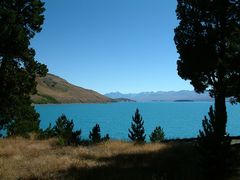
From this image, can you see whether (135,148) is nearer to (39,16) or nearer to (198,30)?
(198,30)

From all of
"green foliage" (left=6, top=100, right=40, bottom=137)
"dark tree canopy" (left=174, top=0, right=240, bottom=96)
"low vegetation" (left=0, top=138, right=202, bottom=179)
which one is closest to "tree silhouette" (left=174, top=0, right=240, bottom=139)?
"dark tree canopy" (left=174, top=0, right=240, bottom=96)

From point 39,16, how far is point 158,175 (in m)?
17.5

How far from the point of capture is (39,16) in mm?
26625

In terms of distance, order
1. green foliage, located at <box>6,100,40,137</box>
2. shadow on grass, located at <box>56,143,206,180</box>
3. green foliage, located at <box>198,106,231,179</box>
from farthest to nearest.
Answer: green foliage, located at <box>6,100,40,137</box> < shadow on grass, located at <box>56,143,206,180</box> < green foliage, located at <box>198,106,231,179</box>

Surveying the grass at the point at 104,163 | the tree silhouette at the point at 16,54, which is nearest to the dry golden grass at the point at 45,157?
the grass at the point at 104,163

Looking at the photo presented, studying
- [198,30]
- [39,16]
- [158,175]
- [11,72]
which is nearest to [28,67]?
[11,72]

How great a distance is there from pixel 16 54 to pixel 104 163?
43.2 feet

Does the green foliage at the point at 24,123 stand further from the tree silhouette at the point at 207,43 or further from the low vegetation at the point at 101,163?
the tree silhouette at the point at 207,43

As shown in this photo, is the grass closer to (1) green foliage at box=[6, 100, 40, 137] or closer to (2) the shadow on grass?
(2) the shadow on grass

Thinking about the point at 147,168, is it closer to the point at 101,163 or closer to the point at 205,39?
the point at 101,163

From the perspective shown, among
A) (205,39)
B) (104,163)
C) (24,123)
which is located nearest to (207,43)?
(205,39)

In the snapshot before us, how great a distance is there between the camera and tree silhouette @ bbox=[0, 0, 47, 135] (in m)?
25.1

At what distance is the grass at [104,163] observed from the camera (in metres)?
13.9

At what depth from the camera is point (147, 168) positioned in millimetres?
15555
